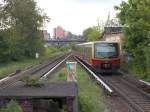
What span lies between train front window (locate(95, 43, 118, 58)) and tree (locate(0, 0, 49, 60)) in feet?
85.0

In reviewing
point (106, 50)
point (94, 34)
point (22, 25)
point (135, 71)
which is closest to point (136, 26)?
point (135, 71)

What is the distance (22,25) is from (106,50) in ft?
122

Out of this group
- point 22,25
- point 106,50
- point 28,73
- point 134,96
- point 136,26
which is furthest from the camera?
point 22,25

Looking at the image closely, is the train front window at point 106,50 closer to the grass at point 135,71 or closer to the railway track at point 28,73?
the grass at point 135,71

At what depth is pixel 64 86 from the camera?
52.2 ft

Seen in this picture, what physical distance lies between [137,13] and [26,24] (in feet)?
134

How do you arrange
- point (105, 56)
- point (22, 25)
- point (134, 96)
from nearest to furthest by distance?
point (134, 96)
point (105, 56)
point (22, 25)

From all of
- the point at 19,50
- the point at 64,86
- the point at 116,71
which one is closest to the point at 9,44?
the point at 19,50

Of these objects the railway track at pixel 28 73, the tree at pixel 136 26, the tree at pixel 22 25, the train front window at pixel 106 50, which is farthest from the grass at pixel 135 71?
the tree at pixel 22 25

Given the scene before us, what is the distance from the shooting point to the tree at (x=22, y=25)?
68.5 metres

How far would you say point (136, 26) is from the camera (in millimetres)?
36594

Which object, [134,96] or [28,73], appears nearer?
[134,96]

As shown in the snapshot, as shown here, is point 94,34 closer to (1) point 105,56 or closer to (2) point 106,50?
(2) point 106,50

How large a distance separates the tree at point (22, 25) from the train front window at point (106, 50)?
85.0ft
